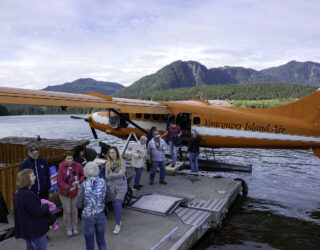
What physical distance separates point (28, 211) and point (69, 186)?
167 centimetres

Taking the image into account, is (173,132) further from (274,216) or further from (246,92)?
(246,92)

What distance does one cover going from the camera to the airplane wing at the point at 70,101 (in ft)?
21.0

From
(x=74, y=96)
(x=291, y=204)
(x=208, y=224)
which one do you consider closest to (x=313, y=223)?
(x=291, y=204)

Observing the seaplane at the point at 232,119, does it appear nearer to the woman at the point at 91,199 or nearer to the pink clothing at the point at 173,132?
the pink clothing at the point at 173,132

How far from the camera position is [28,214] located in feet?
9.89

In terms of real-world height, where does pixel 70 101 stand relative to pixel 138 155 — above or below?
above

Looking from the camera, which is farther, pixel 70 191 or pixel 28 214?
pixel 70 191

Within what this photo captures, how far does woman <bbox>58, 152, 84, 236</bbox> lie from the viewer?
464 cm

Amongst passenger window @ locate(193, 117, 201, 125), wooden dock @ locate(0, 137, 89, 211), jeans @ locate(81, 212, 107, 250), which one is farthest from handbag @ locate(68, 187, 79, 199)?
passenger window @ locate(193, 117, 201, 125)

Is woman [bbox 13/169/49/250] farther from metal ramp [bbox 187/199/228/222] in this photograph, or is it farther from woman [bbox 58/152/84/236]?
metal ramp [bbox 187/199/228/222]

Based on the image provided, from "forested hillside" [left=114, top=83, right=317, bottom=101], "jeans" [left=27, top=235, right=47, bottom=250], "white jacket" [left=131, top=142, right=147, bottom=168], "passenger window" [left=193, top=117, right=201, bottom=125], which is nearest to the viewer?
"jeans" [left=27, top=235, right=47, bottom=250]

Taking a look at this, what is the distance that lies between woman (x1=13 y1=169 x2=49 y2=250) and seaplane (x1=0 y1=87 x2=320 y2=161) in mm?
4956

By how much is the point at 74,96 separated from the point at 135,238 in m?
5.35

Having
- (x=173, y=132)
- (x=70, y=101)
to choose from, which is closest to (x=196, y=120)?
(x=173, y=132)
